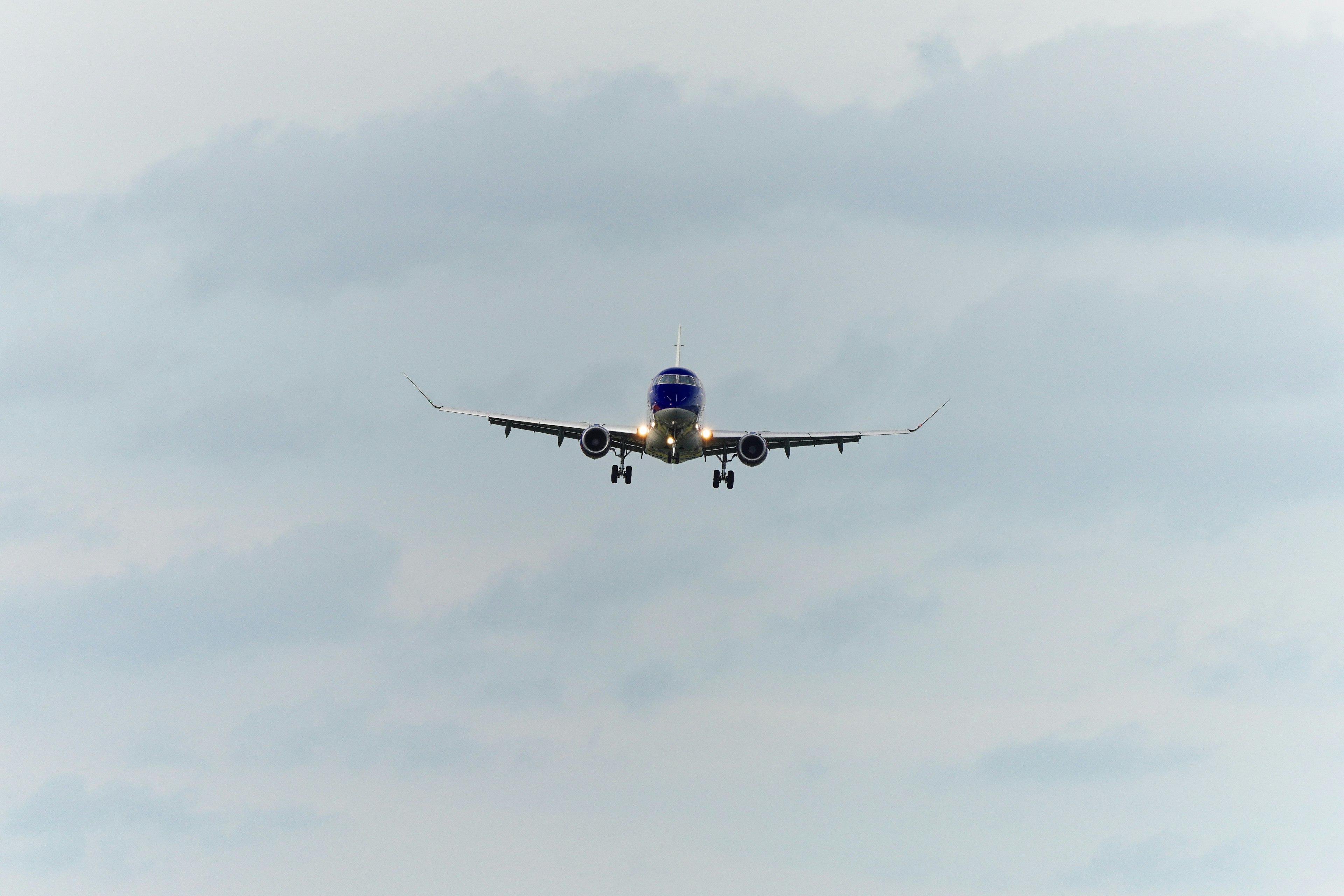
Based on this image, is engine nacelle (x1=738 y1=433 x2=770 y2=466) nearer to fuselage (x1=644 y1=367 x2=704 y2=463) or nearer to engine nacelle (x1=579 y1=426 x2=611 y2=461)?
fuselage (x1=644 y1=367 x2=704 y2=463)

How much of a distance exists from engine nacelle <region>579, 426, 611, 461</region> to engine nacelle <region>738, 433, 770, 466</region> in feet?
27.5

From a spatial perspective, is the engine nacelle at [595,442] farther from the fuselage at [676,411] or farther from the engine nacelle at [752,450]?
the engine nacelle at [752,450]

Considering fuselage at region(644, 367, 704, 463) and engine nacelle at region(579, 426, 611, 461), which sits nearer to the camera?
fuselage at region(644, 367, 704, 463)

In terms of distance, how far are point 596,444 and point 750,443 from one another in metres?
9.59

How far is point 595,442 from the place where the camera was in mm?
85375

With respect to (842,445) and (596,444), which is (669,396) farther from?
(842,445)

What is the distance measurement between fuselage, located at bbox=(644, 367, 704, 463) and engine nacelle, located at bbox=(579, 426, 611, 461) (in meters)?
2.69

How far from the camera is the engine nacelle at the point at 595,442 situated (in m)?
85.2

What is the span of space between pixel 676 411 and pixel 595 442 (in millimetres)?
6792

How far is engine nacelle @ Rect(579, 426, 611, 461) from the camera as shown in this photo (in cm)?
8519

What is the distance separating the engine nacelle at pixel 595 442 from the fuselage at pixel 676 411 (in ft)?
8.83

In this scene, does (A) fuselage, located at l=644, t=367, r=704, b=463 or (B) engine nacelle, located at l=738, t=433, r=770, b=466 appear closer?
(A) fuselage, located at l=644, t=367, r=704, b=463

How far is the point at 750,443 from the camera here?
282ft

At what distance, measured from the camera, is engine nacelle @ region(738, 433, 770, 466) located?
85812 mm
